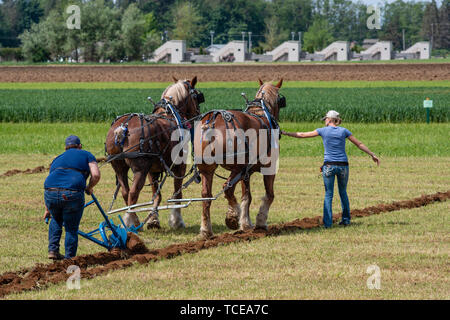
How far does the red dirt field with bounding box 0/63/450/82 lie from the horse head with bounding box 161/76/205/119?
5469cm

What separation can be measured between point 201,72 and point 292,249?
6263 cm

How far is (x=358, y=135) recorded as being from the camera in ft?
98.4

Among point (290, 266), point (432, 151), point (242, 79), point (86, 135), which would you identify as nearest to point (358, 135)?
point (432, 151)

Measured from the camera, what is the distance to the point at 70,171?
10523mm

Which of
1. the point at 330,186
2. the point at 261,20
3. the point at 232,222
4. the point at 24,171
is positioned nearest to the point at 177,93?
the point at 232,222

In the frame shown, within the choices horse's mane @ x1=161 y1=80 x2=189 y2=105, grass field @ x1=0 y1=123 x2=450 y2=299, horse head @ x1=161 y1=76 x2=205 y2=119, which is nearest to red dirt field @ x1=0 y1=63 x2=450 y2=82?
grass field @ x1=0 y1=123 x2=450 y2=299

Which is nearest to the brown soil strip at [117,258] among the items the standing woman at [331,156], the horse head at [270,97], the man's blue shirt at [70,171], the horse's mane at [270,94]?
the standing woman at [331,156]

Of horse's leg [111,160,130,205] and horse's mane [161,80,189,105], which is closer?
horse's leg [111,160,130,205]

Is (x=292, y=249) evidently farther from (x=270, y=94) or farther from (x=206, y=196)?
(x=270, y=94)

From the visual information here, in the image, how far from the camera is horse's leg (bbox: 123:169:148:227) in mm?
12688

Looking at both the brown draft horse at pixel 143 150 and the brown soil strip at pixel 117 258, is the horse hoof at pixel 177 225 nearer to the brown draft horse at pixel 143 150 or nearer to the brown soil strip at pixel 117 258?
the brown draft horse at pixel 143 150

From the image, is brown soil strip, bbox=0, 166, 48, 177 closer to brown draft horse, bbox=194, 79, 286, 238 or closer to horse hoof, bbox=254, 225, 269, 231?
brown draft horse, bbox=194, 79, 286, 238

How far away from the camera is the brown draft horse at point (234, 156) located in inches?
488

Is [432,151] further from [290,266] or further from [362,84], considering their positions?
[362,84]
